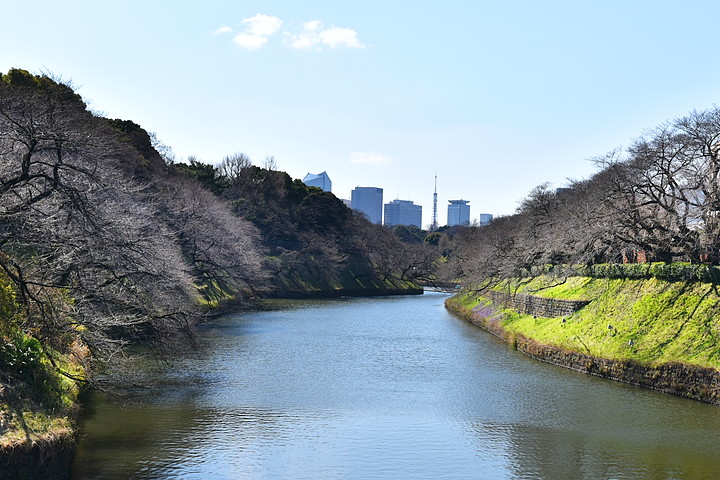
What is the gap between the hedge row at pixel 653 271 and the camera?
26.9 metres

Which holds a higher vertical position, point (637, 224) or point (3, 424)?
point (637, 224)

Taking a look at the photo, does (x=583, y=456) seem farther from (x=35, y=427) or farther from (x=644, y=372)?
(x=35, y=427)

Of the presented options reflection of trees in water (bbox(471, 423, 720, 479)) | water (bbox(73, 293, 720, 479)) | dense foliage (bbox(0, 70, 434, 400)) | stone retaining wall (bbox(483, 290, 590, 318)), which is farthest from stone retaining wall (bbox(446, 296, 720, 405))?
dense foliage (bbox(0, 70, 434, 400))

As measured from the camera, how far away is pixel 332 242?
9188 cm

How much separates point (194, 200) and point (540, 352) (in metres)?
35.3

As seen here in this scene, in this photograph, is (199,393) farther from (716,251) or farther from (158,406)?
(716,251)

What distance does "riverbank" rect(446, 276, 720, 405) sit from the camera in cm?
2392

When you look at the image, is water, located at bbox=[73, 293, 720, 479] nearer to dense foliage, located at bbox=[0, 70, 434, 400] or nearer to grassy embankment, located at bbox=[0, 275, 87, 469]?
grassy embankment, located at bbox=[0, 275, 87, 469]

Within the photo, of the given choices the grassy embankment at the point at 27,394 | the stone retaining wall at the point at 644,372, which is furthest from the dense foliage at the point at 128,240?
the stone retaining wall at the point at 644,372

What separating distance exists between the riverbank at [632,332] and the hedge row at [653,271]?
318 millimetres

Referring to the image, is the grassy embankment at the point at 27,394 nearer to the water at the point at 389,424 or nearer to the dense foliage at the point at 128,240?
the dense foliage at the point at 128,240

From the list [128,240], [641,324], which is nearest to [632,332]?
[641,324]

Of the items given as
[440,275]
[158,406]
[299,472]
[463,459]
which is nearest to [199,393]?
[158,406]

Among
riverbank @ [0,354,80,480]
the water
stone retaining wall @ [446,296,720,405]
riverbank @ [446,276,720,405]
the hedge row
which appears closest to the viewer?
riverbank @ [0,354,80,480]
